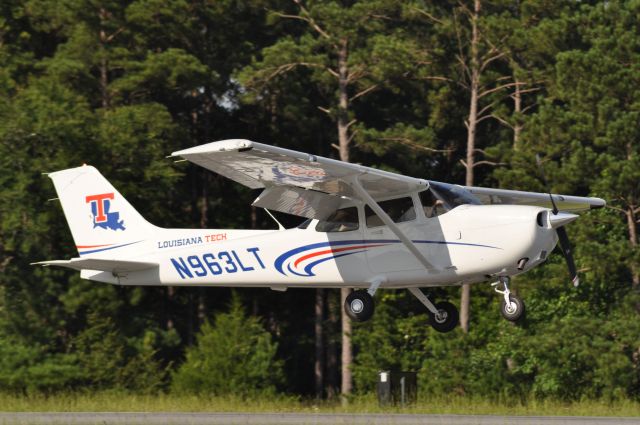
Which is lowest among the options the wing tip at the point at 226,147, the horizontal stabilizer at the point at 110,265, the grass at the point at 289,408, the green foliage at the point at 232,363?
the grass at the point at 289,408

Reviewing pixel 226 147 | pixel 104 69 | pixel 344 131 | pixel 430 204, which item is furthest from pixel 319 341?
pixel 226 147

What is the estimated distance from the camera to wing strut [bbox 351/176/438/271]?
17.0 metres

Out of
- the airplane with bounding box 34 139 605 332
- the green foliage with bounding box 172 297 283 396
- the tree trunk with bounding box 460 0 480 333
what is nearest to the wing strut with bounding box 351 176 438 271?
the airplane with bounding box 34 139 605 332

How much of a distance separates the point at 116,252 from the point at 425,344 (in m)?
17.0

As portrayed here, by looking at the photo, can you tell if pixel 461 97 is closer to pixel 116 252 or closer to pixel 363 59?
pixel 363 59

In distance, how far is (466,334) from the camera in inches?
1302

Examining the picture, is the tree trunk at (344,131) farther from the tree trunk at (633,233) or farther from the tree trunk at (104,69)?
the tree trunk at (633,233)

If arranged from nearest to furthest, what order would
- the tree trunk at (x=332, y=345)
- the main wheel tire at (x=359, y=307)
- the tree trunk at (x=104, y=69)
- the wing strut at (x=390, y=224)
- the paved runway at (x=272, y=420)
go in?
the wing strut at (x=390, y=224) < the paved runway at (x=272, y=420) < the main wheel tire at (x=359, y=307) < the tree trunk at (x=104, y=69) < the tree trunk at (x=332, y=345)

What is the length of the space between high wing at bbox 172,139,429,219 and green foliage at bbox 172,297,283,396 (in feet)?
53.2

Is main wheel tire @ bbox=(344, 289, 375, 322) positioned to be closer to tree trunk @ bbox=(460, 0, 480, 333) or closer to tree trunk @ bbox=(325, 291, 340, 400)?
tree trunk @ bbox=(460, 0, 480, 333)

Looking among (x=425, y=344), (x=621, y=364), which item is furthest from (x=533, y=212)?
(x=425, y=344)

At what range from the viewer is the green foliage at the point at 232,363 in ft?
111

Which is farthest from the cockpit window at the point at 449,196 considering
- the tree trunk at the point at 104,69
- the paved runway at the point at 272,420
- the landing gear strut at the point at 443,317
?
the tree trunk at the point at 104,69

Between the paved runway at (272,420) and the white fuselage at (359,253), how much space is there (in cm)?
211
